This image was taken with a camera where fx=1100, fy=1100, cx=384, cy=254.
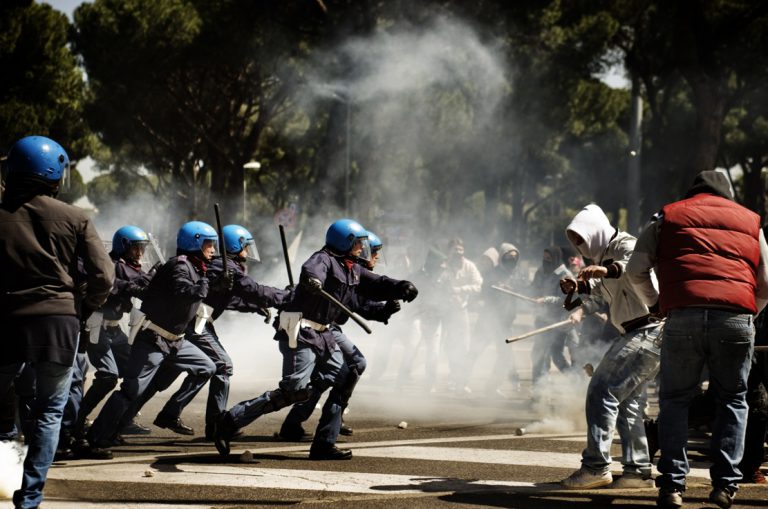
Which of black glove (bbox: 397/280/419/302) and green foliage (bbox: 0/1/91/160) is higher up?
green foliage (bbox: 0/1/91/160)

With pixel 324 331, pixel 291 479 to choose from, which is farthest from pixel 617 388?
pixel 324 331

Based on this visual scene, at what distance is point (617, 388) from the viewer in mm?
5324

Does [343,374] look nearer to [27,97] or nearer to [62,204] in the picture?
[62,204]

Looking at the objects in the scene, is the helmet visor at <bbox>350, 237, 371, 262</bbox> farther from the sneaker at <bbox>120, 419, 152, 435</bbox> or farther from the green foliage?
the green foliage

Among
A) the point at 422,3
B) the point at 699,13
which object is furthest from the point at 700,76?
the point at 422,3

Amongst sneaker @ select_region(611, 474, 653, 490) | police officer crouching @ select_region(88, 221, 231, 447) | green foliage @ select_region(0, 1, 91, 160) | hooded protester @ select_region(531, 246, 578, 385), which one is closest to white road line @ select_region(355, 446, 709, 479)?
sneaker @ select_region(611, 474, 653, 490)

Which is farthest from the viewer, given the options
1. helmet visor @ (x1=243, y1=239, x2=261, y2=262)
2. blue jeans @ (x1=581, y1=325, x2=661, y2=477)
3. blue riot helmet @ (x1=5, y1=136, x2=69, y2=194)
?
helmet visor @ (x1=243, y1=239, x2=261, y2=262)

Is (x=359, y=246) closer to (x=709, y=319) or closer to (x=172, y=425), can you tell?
(x=172, y=425)

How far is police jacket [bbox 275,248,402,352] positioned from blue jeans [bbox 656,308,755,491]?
233 cm

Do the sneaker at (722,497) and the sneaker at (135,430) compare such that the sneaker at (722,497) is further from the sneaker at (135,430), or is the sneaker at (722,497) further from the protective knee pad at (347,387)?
the sneaker at (135,430)

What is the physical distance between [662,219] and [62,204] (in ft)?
8.49

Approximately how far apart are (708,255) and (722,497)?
1038 mm

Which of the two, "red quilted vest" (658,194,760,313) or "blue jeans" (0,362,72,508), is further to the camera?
"red quilted vest" (658,194,760,313)

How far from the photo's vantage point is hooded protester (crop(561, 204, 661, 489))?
5.31 m
